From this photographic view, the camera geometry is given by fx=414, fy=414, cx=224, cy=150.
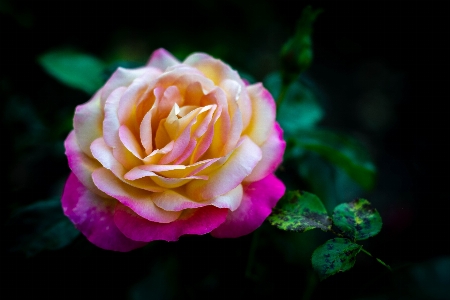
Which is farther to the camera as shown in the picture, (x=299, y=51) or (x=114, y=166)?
(x=299, y=51)

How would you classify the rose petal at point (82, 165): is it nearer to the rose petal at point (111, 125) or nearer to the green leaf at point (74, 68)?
the rose petal at point (111, 125)

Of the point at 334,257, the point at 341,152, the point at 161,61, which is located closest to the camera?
the point at 334,257

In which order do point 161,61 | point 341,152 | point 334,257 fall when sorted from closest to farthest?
point 334,257 → point 161,61 → point 341,152

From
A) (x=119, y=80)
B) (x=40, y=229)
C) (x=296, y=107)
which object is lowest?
(x=40, y=229)

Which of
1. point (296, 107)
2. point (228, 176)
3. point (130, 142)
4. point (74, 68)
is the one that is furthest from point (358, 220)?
point (74, 68)

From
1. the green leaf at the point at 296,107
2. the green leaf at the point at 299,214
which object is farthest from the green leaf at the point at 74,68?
the green leaf at the point at 299,214

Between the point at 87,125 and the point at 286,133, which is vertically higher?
the point at 87,125

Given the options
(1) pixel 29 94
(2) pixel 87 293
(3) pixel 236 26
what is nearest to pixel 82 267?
(2) pixel 87 293

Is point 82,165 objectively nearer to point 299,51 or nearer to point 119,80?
point 119,80

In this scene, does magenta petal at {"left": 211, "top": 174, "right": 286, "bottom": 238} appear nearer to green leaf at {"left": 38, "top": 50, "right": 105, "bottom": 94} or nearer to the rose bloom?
the rose bloom
